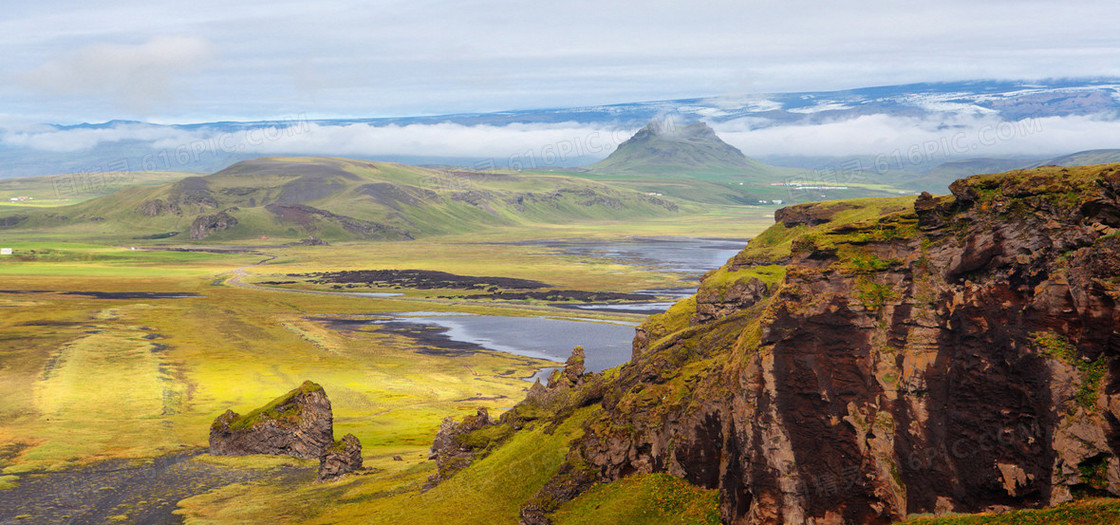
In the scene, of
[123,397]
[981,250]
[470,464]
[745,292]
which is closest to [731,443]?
[981,250]

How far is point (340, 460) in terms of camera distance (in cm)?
8475

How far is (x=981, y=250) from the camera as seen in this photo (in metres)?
37.4

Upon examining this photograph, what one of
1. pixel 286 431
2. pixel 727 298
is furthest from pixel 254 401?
pixel 727 298

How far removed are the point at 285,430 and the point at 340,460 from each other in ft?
47.8

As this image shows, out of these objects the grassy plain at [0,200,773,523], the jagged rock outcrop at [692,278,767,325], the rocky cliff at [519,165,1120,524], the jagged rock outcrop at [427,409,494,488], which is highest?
the rocky cliff at [519,165,1120,524]

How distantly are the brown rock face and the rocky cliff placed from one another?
199ft

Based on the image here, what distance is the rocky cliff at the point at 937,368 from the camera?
110 feet

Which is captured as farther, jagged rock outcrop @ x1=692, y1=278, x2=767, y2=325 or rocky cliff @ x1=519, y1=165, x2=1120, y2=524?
jagged rock outcrop @ x1=692, y1=278, x2=767, y2=325

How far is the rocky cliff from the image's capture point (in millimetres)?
33438

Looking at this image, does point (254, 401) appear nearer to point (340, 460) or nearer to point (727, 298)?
point (340, 460)

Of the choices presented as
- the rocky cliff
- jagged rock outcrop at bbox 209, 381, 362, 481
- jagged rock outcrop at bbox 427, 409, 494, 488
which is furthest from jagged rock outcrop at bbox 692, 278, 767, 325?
the rocky cliff

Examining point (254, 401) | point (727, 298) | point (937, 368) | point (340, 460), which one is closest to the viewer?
point (937, 368)

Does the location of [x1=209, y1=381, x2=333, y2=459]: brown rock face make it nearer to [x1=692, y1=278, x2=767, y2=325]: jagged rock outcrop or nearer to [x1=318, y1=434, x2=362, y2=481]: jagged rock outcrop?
[x1=318, y1=434, x2=362, y2=481]: jagged rock outcrop

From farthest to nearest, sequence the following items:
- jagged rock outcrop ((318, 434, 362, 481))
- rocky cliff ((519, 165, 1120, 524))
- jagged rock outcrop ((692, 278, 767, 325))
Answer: jagged rock outcrop ((692, 278, 767, 325)) < jagged rock outcrop ((318, 434, 362, 481)) < rocky cliff ((519, 165, 1120, 524))
